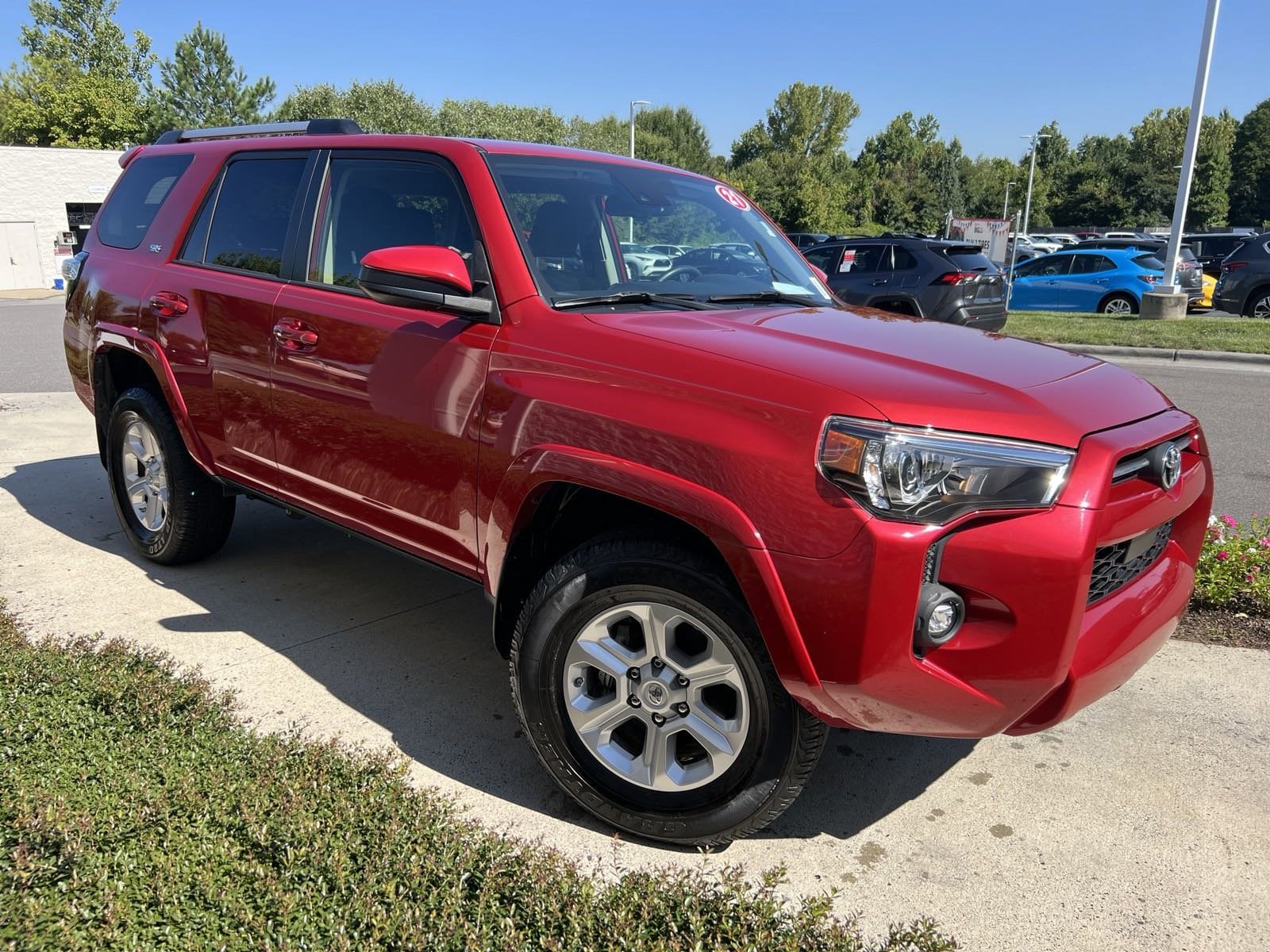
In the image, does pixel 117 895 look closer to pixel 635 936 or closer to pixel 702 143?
pixel 635 936

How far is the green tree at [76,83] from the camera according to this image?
5547cm

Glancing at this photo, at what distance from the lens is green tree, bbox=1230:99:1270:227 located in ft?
224

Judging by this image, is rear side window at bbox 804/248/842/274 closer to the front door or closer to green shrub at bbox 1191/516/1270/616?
green shrub at bbox 1191/516/1270/616

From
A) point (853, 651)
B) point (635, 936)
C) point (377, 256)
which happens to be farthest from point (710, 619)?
point (377, 256)

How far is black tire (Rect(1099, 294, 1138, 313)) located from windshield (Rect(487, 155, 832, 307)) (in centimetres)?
1688

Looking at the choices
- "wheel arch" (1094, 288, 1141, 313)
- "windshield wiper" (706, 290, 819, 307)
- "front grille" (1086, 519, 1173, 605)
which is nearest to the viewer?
"front grille" (1086, 519, 1173, 605)

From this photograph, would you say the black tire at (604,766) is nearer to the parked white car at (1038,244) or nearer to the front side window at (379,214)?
the front side window at (379,214)

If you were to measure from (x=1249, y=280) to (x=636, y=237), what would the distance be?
16.6m

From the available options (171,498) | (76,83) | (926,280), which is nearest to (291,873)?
(171,498)

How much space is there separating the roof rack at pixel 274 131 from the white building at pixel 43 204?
110ft

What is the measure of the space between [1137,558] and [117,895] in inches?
106

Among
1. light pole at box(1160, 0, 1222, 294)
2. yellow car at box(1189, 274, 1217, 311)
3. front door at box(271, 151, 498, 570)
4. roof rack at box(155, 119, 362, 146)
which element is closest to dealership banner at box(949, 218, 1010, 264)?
light pole at box(1160, 0, 1222, 294)

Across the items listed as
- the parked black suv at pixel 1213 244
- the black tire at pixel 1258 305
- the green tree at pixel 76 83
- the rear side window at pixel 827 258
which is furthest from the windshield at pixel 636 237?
the green tree at pixel 76 83

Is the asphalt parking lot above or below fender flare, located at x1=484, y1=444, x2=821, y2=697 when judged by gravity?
below
